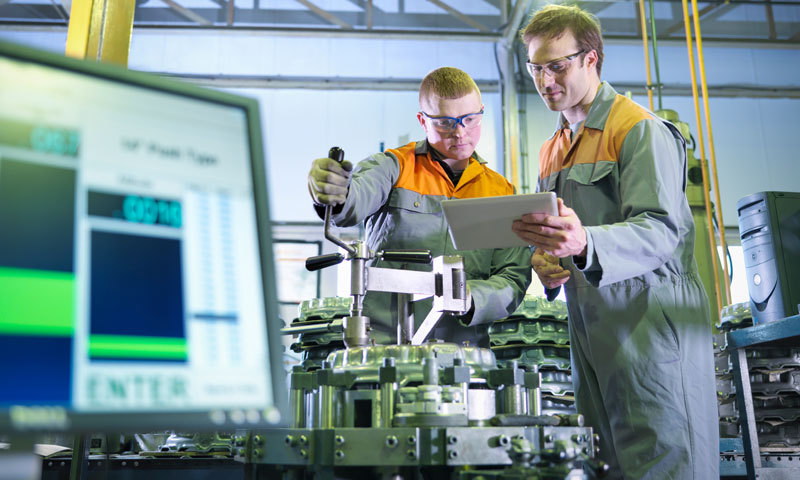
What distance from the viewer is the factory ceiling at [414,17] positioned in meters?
7.53

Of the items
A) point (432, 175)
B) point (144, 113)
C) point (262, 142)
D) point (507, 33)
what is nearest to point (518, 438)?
point (262, 142)

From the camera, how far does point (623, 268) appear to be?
4.52 feet

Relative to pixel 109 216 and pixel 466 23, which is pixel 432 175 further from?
pixel 466 23

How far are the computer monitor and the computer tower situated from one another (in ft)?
7.35

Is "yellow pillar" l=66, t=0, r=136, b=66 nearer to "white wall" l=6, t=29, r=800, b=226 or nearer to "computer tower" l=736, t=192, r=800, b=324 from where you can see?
"computer tower" l=736, t=192, r=800, b=324

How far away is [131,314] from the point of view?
667mm

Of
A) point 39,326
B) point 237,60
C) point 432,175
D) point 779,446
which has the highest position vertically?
point 237,60

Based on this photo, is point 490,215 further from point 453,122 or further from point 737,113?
point 737,113

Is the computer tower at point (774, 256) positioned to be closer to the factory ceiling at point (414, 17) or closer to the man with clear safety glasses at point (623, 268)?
the man with clear safety glasses at point (623, 268)

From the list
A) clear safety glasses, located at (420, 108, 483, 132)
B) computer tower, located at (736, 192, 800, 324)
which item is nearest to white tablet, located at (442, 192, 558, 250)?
clear safety glasses, located at (420, 108, 483, 132)

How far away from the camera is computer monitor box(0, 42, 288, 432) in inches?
24.1

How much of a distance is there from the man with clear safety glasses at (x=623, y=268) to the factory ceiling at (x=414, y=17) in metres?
6.01

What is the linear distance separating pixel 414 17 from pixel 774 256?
19.7ft

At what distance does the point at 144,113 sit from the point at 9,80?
13 centimetres
